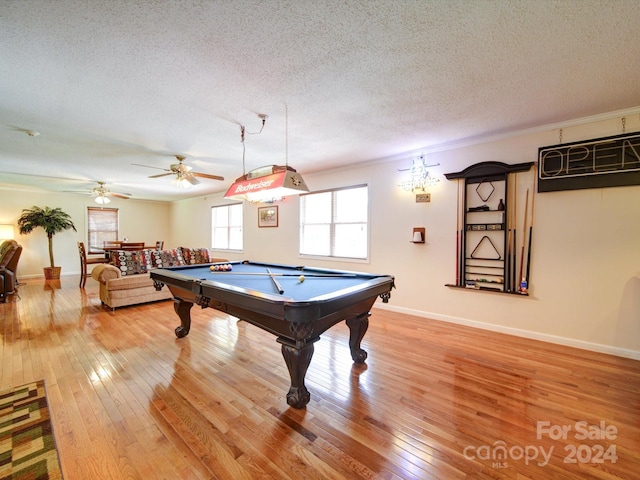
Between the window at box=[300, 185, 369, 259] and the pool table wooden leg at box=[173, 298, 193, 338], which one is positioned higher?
the window at box=[300, 185, 369, 259]

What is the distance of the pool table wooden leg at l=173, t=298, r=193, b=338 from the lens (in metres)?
3.18

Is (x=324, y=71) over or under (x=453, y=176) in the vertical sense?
over

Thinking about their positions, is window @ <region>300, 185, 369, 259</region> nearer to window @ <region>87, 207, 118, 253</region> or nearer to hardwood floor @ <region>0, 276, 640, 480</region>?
hardwood floor @ <region>0, 276, 640, 480</region>

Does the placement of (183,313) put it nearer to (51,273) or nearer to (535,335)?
(535,335)

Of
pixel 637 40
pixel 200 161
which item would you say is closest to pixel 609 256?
pixel 637 40

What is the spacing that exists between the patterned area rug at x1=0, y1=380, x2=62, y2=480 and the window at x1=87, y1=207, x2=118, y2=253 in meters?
7.68

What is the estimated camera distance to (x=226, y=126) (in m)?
3.15

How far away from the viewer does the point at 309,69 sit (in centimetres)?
204

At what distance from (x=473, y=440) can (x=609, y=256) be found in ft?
8.81

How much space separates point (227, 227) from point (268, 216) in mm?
2036

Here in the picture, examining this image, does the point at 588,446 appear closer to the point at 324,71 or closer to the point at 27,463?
the point at 324,71

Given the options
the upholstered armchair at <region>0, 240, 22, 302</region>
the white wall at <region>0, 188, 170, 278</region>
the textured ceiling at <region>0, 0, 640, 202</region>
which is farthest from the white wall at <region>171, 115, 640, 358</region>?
the white wall at <region>0, 188, 170, 278</region>

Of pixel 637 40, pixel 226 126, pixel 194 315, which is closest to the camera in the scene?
pixel 637 40

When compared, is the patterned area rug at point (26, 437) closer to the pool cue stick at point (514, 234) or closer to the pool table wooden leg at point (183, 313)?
the pool table wooden leg at point (183, 313)
